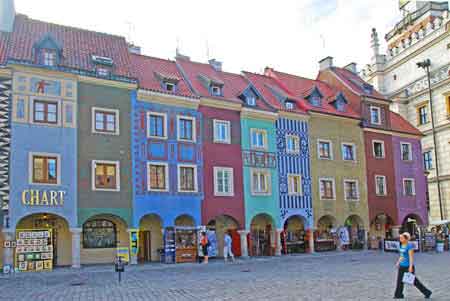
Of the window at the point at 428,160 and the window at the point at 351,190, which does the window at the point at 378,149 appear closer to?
the window at the point at 351,190

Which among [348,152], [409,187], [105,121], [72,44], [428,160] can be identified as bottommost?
[409,187]

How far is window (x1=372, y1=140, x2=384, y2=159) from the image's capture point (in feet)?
130

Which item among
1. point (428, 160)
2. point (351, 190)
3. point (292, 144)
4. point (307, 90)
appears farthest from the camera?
point (428, 160)

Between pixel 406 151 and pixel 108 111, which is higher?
pixel 108 111

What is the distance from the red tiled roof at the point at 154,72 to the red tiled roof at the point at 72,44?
38.0 inches

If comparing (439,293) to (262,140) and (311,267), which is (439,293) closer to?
(311,267)

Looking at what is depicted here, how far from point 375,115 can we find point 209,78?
46.8 ft

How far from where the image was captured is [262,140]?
33.6 meters

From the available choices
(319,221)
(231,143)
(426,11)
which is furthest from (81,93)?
(426,11)

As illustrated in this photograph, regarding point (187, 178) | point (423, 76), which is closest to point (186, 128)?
point (187, 178)

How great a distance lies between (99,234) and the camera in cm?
2802

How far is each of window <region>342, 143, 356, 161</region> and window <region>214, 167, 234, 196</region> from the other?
985 cm

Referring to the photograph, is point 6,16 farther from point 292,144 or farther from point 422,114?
point 422,114

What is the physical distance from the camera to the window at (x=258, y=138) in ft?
108
